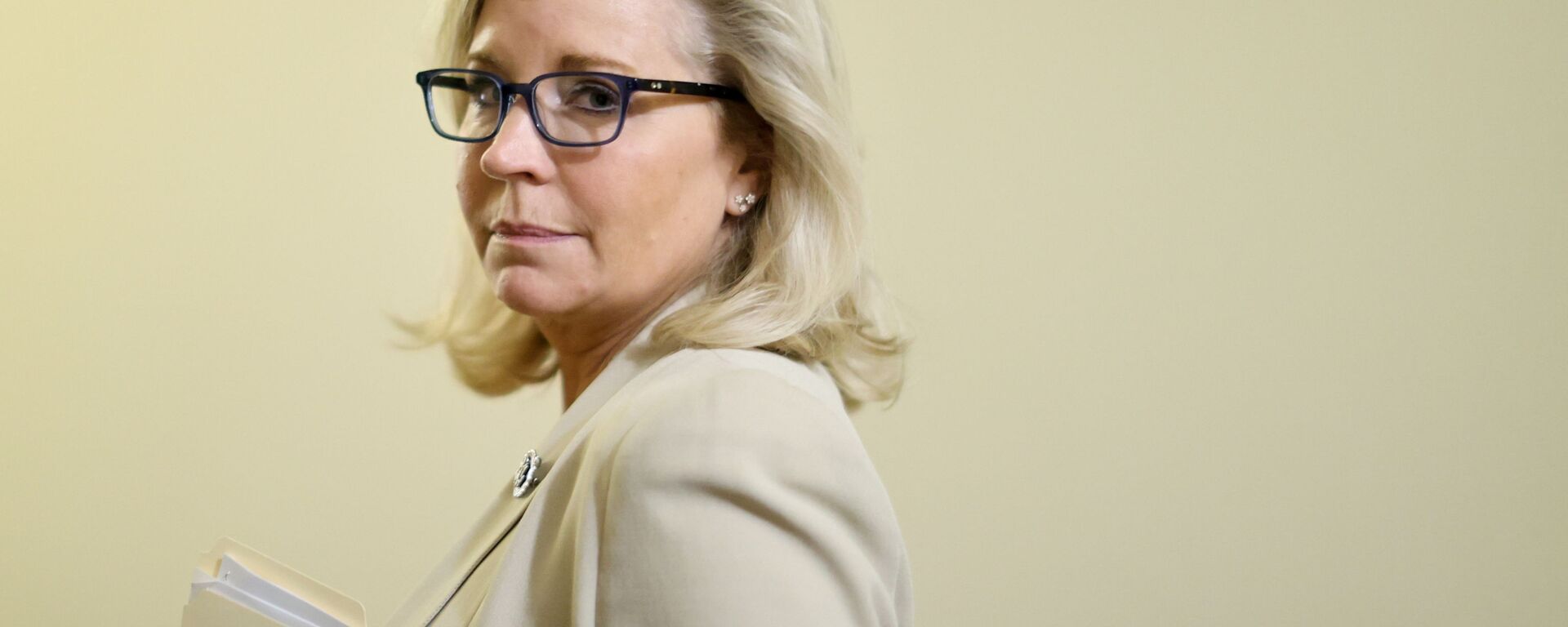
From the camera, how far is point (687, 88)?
109 centimetres

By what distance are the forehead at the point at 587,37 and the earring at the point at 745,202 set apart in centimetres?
12

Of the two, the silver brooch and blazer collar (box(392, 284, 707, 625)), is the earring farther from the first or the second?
the silver brooch

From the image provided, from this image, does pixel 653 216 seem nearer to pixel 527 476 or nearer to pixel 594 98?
pixel 594 98

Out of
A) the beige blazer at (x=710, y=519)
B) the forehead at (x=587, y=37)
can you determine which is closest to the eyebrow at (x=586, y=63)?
the forehead at (x=587, y=37)

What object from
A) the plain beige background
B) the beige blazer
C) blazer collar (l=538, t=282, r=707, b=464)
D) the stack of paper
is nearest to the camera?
the beige blazer

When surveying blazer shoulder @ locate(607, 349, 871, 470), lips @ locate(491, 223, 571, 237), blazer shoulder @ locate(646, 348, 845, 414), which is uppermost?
lips @ locate(491, 223, 571, 237)

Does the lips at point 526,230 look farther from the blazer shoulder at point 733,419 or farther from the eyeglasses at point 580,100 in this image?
the blazer shoulder at point 733,419

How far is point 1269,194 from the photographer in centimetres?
236

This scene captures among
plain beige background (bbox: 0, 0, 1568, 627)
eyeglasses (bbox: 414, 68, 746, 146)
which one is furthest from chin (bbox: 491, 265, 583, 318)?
plain beige background (bbox: 0, 0, 1568, 627)

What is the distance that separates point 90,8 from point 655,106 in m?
2.07

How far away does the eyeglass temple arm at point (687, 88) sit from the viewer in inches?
42.0

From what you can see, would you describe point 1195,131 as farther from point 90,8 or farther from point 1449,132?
point 90,8

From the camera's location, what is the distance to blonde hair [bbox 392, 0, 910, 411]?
3.55ft

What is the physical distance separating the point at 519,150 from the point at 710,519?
372 millimetres
